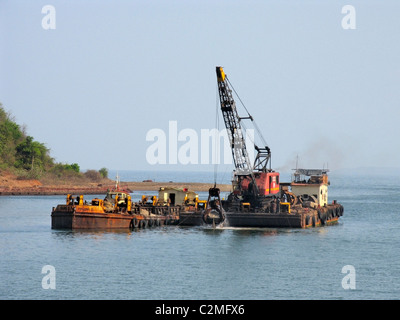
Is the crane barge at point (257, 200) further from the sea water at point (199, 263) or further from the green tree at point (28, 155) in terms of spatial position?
the green tree at point (28, 155)

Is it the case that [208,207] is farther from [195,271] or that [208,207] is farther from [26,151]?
[26,151]

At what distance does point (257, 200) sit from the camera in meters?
84.6

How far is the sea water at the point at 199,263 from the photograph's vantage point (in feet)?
157

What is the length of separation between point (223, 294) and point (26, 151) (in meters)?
146

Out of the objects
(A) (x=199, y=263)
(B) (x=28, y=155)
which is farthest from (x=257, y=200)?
(B) (x=28, y=155)

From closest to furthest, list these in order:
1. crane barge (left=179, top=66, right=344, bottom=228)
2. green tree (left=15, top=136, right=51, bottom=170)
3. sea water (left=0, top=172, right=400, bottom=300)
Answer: sea water (left=0, top=172, right=400, bottom=300), crane barge (left=179, top=66, right=344, bottom=228), green tree (left=15, top=136, right=51, bottom=170)

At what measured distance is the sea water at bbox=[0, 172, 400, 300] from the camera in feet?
157

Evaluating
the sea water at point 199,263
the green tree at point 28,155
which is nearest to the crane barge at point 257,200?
the sea water at point 199,263

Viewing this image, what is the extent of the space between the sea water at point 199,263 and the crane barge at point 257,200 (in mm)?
1313

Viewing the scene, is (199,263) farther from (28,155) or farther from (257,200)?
(28,155)

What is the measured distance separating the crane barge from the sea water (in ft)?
4.31

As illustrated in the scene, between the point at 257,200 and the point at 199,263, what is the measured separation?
90.9ft

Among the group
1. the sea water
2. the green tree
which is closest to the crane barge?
the sea water

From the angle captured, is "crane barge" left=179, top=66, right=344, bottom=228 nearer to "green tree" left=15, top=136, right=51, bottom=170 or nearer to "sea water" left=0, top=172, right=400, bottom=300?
"sea water" left=0, top=172, right=400, bottom=300
